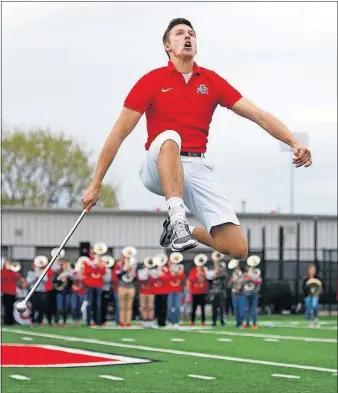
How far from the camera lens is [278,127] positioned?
796 centimetres

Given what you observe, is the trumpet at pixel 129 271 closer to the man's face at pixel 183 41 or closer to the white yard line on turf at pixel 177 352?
the white yard line on turf at pixel 177 352

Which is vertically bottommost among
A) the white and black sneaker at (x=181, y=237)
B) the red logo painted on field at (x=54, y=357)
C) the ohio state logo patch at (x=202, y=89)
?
the red logo painted on field at (x=54, y=357)

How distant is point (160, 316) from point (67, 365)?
10633mm

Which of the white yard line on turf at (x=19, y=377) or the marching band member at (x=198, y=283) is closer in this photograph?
the white yard line on turf at (x=19, y=377)

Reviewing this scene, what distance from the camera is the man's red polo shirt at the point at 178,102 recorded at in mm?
7617

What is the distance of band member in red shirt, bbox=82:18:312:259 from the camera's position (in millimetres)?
7586

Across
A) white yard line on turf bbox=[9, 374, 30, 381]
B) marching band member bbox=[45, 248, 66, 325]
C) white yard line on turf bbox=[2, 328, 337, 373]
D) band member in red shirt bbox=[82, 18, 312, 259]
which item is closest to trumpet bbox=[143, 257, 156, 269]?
marching band member bbox=[45, 248, 66, 325]

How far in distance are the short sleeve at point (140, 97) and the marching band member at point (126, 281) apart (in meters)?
18.0

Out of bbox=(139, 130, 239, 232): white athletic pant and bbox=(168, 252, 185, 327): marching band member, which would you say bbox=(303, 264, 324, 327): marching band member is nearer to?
bbox=(168, 252, 185, 327): marching band member

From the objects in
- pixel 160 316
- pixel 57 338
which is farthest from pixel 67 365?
pixel 160 316

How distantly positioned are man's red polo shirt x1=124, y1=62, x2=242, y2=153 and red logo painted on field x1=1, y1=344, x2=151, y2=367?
8.56 metres

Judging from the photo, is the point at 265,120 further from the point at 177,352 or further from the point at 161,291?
the point at 161,291

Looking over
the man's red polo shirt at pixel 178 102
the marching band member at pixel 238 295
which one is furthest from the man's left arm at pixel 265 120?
the marching band member at pixel 238 295

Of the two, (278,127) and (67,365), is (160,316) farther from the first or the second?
(278,127)
